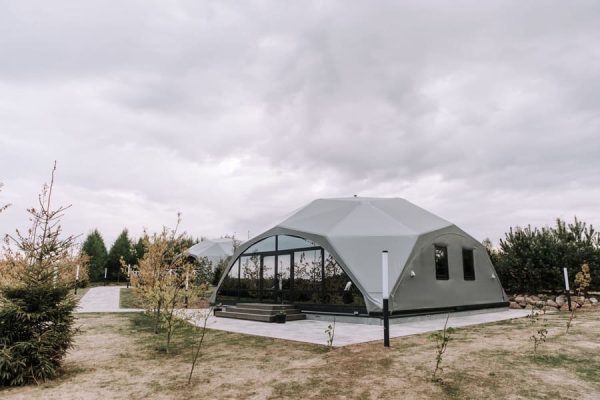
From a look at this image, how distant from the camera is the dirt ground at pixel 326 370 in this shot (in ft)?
14.8

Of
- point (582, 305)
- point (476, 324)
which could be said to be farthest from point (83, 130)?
point (582, 305)

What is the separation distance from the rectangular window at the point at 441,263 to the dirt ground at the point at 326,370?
4.72 metres

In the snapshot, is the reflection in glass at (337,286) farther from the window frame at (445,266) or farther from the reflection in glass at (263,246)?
the window frame at (445,266)

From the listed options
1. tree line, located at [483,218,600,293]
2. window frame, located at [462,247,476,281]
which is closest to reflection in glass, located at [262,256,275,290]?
window frame, located at [462,247,476,281]

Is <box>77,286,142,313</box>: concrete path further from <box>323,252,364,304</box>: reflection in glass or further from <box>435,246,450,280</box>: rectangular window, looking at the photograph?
<box>435,246,450,280</box>: rectangular window

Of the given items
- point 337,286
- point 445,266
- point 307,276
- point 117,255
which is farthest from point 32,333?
point 117,255

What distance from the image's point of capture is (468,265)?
48.2 ft

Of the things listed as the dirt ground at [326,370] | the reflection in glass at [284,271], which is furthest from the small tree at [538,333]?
the reflection in glass at [284,271]

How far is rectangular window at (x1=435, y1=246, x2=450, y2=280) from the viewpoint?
13.1 meters

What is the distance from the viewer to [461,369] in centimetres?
544

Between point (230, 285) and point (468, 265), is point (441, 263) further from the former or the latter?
point (230, 285)

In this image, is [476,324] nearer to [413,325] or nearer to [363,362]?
[413,325]

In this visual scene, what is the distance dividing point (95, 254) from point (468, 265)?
3384cm

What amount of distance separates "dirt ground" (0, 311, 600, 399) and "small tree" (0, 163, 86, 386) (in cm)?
32
